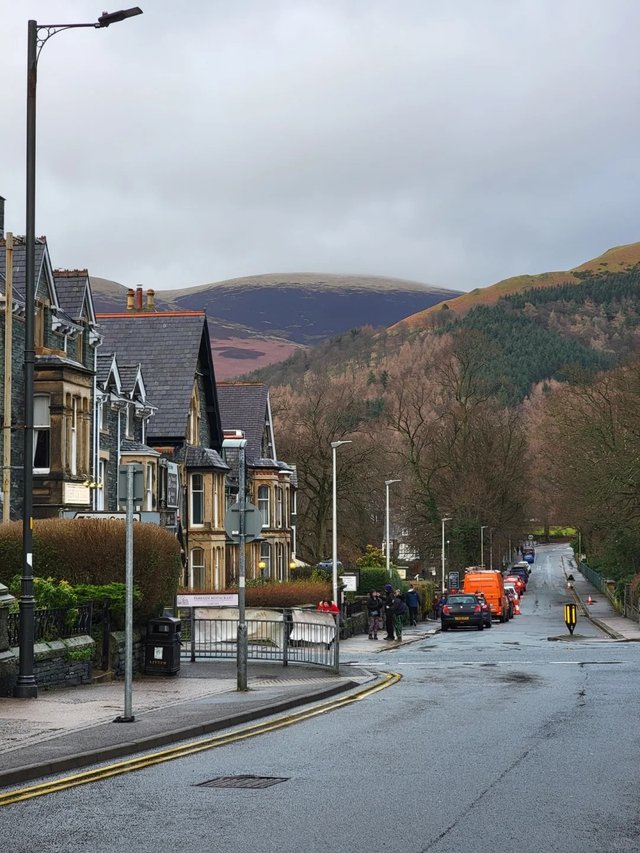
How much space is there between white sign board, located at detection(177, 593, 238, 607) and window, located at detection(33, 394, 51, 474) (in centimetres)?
723

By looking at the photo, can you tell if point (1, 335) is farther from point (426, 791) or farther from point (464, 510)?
point (464, 510)

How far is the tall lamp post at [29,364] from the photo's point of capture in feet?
61.4

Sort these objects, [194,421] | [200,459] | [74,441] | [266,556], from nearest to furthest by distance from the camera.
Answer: [74,441] < [200,459] < [194,421] < [266,556]

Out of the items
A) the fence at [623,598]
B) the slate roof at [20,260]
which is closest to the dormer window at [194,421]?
the slate roof at [20,260]

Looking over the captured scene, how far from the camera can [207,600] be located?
30.8 metres

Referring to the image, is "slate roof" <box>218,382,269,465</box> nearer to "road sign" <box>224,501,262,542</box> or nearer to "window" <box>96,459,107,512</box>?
"window" <box>96,459,107,512</box>

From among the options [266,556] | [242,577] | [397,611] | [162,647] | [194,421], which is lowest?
[397,611]

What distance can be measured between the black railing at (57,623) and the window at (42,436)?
15116 millimetres

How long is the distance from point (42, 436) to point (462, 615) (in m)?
19.8

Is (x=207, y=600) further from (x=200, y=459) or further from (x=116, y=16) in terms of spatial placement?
(x=200, y=459)

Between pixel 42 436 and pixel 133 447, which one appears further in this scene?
pixel 133 447

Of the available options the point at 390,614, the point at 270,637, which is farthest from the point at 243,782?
the point at 390,614

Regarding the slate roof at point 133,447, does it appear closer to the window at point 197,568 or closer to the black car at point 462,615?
the window at point 197,568

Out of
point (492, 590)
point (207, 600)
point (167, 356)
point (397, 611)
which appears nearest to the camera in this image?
point (207, 600)
